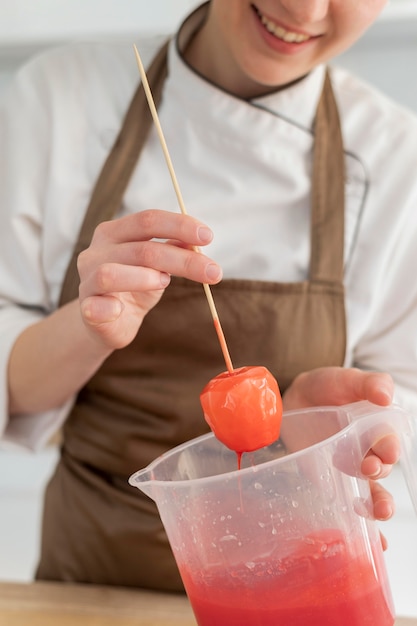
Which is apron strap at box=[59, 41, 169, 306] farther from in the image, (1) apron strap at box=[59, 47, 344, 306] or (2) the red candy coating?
(2) the red candy coating

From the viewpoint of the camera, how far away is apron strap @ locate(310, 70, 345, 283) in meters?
1.11

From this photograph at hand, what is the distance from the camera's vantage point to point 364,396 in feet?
2.59

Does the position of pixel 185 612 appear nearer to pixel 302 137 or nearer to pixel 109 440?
pixel 109 440

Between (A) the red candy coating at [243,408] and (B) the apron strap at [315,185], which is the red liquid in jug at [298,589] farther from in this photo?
(B) the apron strap at [315,185]

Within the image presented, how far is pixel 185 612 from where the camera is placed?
2.99ft

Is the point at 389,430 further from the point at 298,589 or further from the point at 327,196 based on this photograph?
the point at 327,196

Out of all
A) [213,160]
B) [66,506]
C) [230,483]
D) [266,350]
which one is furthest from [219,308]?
[230,483]

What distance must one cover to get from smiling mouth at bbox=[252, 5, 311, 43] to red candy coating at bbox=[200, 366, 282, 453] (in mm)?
445

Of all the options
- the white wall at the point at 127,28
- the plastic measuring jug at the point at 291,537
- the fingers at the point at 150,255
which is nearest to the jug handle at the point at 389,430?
the plastic measuring jug at the point at 291,537

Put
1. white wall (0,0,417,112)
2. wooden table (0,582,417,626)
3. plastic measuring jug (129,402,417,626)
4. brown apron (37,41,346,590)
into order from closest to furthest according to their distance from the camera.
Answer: plastic measuring jug (129,402,417,626), wooden table (0,582,417,626), brown apron (37,41,346,590), white wall (0,0,417,112)

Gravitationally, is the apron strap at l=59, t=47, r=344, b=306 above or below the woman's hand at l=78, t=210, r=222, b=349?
below

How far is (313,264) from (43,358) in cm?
37

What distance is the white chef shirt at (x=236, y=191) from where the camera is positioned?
1.14 meters

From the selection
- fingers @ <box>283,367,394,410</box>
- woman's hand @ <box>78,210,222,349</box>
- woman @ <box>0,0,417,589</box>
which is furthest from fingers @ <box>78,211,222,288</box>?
woman @ <box>0,0,417,589</box>
